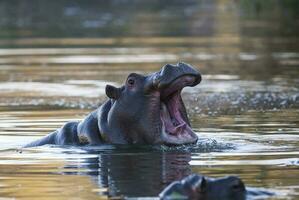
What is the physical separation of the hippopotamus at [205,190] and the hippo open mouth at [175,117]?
2939 millimetres

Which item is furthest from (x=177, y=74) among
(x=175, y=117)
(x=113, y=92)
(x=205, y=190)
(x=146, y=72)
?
(x=146, y=72)

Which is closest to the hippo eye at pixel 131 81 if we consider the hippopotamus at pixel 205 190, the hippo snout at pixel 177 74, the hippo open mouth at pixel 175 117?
the hippo open mouth at pixel 175 117

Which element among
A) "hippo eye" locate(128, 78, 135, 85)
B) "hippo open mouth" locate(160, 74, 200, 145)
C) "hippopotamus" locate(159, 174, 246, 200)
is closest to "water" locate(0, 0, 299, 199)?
"hippo open mouth" locate(160, 74, 200, 145)

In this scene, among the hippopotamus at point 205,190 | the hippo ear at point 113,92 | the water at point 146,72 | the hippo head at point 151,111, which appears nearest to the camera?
the hippopotamus at point 205,190

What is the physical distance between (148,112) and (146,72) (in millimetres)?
10793

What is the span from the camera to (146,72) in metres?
22.9

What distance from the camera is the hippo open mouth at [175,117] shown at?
11.8 metres

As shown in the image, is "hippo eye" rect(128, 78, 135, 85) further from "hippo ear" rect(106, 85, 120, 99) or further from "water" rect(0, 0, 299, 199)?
"water" rect(0, 0, 299, 199)

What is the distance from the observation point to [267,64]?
24938 mm

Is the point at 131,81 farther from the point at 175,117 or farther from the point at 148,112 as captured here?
the point at 175,117

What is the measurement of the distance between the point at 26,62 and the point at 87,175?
679 inches

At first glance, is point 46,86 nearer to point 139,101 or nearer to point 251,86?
point 251,86

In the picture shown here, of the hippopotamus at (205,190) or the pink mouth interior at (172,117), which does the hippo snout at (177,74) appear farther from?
the hippopotamus at (205,190)

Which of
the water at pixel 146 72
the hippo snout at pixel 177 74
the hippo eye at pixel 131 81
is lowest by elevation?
the water at pixel 146 72
